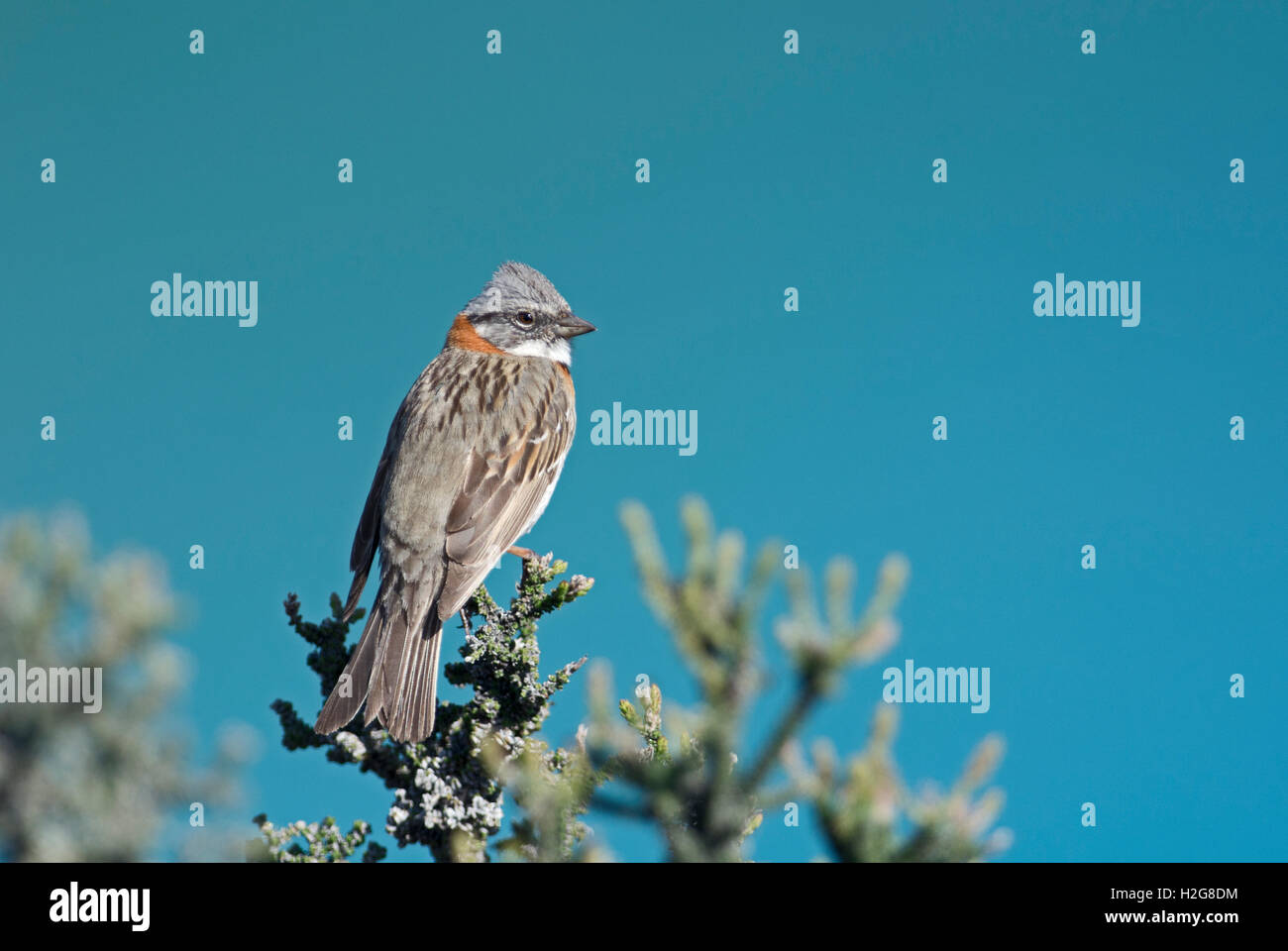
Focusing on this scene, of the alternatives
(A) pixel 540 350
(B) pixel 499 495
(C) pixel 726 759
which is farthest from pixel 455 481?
(C) pixel 726 759

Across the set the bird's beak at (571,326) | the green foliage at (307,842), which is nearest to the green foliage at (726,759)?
the green foliage at (307,842)

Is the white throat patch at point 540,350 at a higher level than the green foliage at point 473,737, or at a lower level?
higher

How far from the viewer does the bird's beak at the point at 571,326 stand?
26.4 ft

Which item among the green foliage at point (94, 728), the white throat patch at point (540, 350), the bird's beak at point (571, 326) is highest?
the bird's beak at point (571, 326)

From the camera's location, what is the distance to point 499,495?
258 inches

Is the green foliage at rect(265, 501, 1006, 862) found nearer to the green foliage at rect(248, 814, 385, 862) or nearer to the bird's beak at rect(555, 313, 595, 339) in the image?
the green foliage at rect(248, 814, 385, 862)

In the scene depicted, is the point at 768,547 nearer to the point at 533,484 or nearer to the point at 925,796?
the point at 925,796

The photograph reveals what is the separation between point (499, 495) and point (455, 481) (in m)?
0.29

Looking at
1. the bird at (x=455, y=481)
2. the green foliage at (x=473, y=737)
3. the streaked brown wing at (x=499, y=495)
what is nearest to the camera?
the green foliage at (x=473, y=737)

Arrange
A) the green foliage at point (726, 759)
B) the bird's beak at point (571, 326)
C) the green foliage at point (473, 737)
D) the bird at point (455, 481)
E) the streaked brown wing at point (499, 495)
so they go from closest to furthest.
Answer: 1. the green foliage at point (726, 759)
2. the green foliage at point (473, 737)
3. the bird at point (455, 481)
4. the streaked brown wing at point (499, 495)
5. the bird's beak at point (571, 326)

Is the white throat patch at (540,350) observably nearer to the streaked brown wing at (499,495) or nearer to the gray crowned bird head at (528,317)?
the gray crowned bird head at (528,317)

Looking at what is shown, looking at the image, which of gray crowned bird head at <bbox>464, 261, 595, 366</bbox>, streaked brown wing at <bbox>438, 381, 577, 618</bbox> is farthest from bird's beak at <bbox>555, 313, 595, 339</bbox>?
streaked brown wing at <bbox>438, 381, 577, 618</bbox>

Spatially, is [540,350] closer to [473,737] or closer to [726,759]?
[473,737]
